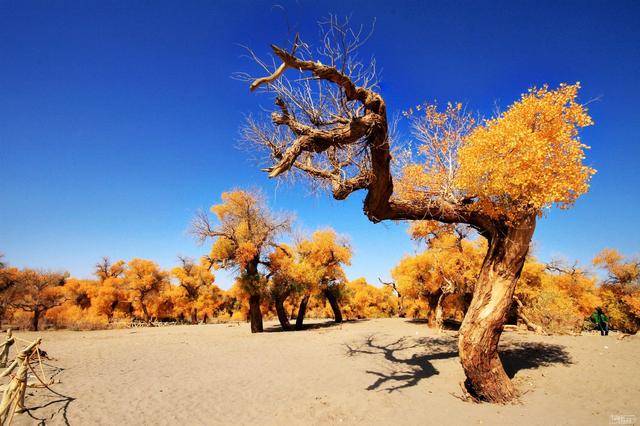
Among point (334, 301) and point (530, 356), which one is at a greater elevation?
point (334, 301)

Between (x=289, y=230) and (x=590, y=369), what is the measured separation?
15.1 metres

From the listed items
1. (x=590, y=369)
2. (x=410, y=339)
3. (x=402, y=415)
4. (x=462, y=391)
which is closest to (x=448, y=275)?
(x=410, y=339)

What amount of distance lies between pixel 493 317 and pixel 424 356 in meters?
4.55

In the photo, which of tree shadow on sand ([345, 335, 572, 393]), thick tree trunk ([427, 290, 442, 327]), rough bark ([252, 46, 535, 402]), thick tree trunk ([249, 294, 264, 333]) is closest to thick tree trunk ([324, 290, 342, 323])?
thick tree trunk ([249, 294, 264, 333])

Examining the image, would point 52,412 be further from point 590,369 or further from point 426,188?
point 590,369

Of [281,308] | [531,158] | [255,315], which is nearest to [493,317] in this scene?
[531,158]

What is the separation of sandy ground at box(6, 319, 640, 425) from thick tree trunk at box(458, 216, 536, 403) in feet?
1.50

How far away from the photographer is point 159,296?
37.6 metres

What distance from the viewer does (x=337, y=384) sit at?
8898mm

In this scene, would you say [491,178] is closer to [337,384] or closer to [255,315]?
[337,384]

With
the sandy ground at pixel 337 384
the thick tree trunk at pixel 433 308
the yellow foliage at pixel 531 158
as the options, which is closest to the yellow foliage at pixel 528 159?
the yellow foliage at pixel 531 158

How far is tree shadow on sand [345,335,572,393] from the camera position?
9125 mm

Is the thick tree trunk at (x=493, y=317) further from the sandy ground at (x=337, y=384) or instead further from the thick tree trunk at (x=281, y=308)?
the thick tree trunk at (x=281, y=308)

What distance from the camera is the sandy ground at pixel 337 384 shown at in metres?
6.68
